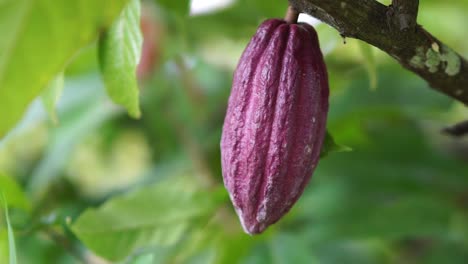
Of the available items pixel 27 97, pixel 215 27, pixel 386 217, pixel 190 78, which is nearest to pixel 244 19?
pixel 215 27

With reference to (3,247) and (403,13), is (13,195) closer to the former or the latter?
(3,247)

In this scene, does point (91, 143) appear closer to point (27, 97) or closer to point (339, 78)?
point (339, 78)

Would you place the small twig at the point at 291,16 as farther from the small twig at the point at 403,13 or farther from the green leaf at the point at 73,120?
the green leaf at the point at 73,120

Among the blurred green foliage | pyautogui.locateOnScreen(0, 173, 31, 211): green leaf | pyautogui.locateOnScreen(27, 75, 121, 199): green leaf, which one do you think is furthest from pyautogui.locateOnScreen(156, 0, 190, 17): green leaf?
pyautogui.locateOnScreen(27, 75, 121, 199): green leaf

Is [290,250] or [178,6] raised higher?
[178,6]

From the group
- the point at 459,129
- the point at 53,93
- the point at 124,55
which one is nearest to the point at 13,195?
the point at 53,93

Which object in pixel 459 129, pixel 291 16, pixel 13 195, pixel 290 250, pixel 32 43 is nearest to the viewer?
pixel 32 43

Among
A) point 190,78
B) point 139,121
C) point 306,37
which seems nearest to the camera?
point 306,37
